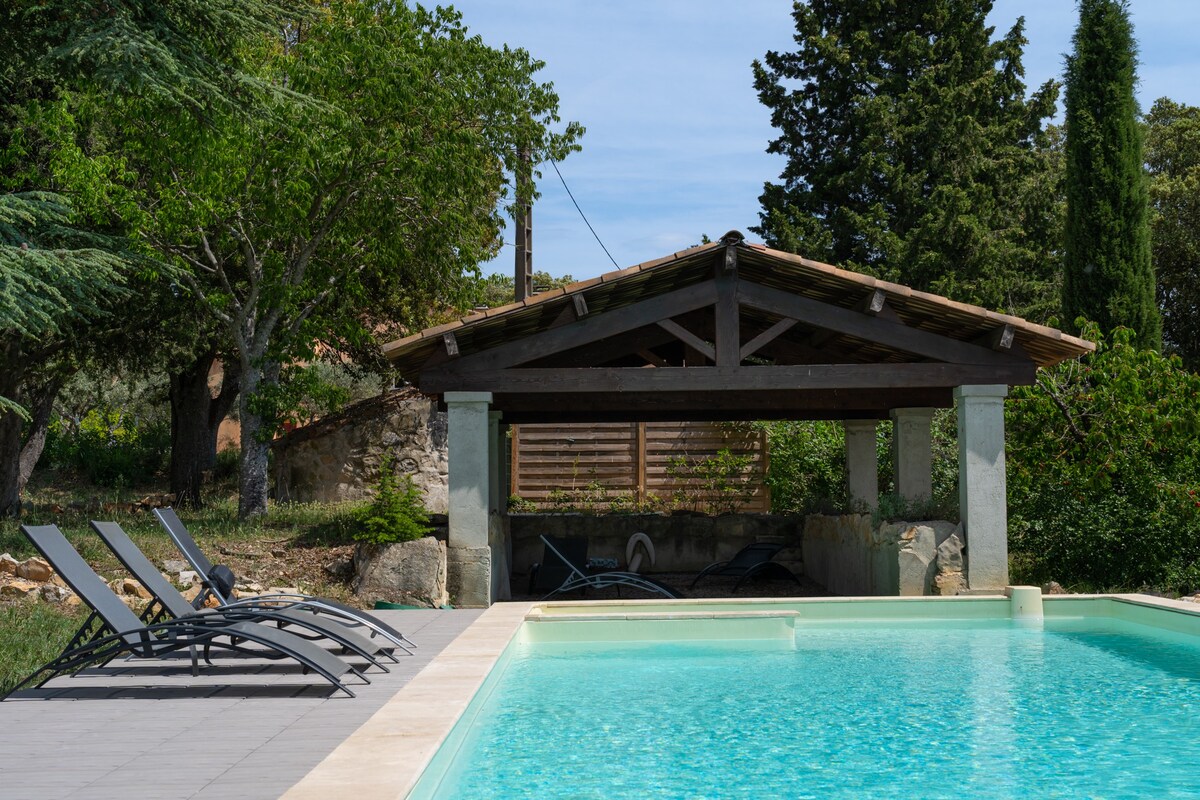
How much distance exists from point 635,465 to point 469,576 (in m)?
9.00

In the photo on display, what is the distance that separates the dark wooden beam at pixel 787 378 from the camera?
1241cm

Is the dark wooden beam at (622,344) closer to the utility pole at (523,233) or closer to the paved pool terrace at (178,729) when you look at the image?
the utility pole at (523,233)

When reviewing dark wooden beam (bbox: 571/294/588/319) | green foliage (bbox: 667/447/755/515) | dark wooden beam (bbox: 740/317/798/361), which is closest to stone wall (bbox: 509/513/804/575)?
green foliage (bbox: 667/447/755/515)

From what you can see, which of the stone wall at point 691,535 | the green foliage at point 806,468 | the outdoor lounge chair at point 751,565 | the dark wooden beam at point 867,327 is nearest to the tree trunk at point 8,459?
the stone wall at point 691,535

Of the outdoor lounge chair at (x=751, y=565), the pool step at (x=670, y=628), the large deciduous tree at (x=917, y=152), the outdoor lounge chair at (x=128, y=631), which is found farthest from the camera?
the large deciduous tree at (x=917, y=152)

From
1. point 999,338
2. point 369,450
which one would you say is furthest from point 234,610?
point 369,450

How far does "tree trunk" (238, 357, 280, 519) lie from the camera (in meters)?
19.2

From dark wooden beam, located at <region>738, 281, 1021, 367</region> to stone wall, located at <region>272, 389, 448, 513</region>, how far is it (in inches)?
427

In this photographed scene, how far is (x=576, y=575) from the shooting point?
45.5 ft

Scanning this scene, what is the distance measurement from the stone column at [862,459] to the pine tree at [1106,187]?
161 inches

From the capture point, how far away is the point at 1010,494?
14438 millimetres

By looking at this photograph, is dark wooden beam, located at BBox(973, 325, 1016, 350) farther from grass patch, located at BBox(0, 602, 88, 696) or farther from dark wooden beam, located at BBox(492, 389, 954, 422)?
grass patch, located at BBox(0, 602, 88, 696)

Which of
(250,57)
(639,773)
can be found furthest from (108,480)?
(639,773)

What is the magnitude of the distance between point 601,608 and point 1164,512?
22.3 ft
